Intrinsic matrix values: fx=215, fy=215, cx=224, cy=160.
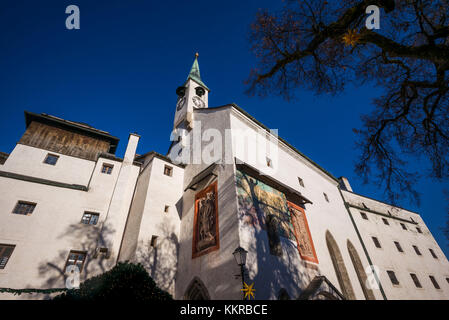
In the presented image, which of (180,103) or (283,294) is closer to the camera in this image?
(283,294)

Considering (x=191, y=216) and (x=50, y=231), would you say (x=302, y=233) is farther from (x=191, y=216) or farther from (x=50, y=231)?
(x=50, y=231)

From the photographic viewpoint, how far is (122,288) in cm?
618

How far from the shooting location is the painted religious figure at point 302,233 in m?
11.9

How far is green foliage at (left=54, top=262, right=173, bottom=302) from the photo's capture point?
6070mm

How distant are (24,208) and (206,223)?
1012 cm

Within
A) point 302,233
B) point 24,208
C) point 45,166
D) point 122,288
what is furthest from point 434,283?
point 45,166

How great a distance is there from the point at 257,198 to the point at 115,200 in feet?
30.5

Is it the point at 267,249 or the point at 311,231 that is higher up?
the point at 311,231

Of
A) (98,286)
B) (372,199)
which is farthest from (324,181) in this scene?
(98,286)

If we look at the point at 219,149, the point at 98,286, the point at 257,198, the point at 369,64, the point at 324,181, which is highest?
the point at 324,181

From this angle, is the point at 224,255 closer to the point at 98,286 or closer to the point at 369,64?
the point at 98,286

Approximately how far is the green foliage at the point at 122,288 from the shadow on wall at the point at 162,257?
15.4 ft

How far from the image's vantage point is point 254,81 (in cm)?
721
